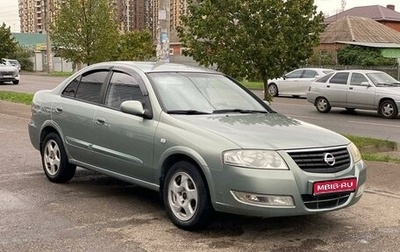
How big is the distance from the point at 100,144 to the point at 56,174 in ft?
3.86

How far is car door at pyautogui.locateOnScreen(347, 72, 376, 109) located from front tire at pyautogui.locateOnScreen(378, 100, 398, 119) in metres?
0.29

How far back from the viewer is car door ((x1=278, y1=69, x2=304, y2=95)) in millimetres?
26344

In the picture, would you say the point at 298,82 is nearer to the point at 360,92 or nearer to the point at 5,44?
the point at 360,92

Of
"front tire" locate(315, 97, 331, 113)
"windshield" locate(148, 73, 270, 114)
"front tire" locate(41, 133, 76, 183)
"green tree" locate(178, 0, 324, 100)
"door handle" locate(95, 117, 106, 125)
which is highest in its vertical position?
"green tree" locate(178, 0, 324, 100)

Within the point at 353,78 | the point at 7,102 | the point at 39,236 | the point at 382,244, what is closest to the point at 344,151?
the point at 382,244

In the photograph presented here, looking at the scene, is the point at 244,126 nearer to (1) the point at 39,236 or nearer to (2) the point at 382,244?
(2) the point at 382,244

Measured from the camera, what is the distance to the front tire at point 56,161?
7062 millimetres

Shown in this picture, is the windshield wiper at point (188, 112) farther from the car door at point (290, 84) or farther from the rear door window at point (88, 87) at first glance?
the car door at point (290, 84)

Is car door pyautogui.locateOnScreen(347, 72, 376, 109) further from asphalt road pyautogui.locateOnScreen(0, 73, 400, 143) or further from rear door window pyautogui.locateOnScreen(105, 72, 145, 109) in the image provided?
rear door window pyautogui.locateOnScreen(105, 72, 145, 109)

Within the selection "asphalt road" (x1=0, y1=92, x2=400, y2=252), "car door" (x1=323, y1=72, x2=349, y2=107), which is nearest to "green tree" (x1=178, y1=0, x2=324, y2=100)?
"asphalt road" (x1=0, y1=92, x2=400, y2=252)

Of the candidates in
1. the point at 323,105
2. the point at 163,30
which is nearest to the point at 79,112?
the point at 163,30

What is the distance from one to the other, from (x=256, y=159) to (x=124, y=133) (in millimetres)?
1675

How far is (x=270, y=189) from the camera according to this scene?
4824mm

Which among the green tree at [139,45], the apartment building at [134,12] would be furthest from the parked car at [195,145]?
the apartment building at [134,12]
